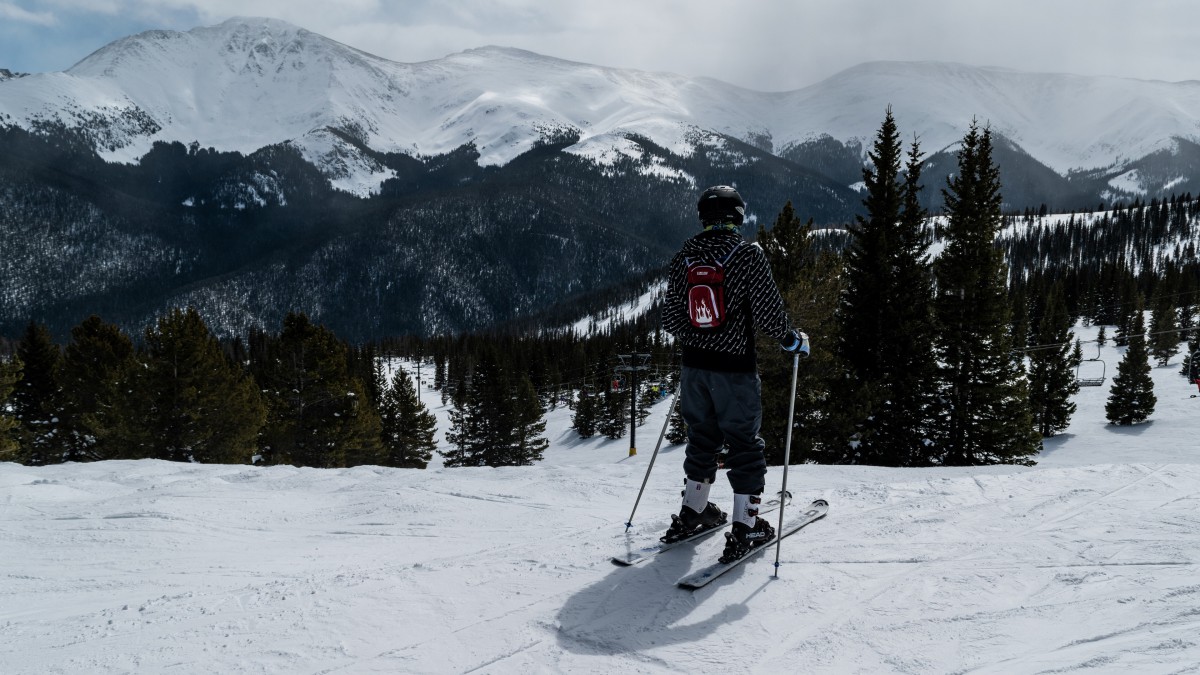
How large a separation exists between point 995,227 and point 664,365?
5054 centimetres

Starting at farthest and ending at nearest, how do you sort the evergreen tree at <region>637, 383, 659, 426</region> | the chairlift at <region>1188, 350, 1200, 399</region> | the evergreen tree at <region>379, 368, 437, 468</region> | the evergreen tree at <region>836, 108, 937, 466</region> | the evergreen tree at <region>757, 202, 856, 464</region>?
the evergreen tree at <region>637, 383, 659, 426</region> → the evergreen tree at <region>379, 368, 437, 468</region> → the chairlift at <region>1188, 350, 1200, 399</region> → the evergreen tree at <region>836, 108, 937, 466</region> → the evergreen tree at <region>757, 202, 856, 464</region>

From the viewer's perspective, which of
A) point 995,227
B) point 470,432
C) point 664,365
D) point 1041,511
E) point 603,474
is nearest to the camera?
point 1041,511

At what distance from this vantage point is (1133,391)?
38.6 meters

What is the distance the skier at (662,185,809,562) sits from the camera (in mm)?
4371

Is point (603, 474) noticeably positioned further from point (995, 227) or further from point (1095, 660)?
point (995, 227)

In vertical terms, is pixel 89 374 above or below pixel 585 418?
above

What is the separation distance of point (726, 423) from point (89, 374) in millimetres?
31863

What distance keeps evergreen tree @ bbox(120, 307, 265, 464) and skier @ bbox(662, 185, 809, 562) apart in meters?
24.2

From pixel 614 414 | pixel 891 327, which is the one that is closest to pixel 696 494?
pixel 891 327

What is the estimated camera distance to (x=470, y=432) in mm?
41594

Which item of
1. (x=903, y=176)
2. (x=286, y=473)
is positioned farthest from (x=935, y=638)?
(x=903, y=176)

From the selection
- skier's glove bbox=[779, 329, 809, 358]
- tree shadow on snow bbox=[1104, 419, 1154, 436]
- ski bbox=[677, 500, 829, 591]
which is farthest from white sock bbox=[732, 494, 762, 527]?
tree shadow on snow bbox=[1104, 419, 1154, 436]

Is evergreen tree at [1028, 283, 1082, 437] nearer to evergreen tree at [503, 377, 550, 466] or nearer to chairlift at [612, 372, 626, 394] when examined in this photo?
chairlift at [612, 372, 626, 394]

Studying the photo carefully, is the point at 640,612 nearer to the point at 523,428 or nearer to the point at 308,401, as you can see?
the point at 308,401
